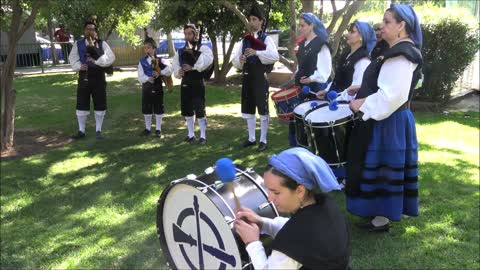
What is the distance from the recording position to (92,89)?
7641 millimetres

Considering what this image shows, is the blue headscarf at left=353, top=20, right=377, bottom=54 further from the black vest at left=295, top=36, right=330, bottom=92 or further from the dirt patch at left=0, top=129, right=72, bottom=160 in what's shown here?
the dirt patch at left=0, top=129, right=72, bottom=160

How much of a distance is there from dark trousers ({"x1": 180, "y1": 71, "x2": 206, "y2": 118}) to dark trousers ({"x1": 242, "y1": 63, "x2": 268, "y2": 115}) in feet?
2.37

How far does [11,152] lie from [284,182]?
5901 mm

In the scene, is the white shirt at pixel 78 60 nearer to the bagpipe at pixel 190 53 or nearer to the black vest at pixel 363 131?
the bagpipe at pixel 190 53

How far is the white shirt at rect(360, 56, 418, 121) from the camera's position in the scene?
3.53 metres

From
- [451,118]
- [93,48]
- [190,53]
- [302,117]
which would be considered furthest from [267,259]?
[451,118]

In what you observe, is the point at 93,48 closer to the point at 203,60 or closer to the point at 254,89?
the point at 203,60

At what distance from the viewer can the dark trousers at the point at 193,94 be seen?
7188 mm

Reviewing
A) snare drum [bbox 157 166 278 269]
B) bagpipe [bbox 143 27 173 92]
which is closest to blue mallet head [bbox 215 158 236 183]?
snare drum [bbox 157 166 278 269]

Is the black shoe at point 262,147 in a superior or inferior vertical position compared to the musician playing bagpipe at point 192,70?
inferior

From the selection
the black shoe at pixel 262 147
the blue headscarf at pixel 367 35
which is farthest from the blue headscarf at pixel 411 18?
the black shoe at pixel 262 147

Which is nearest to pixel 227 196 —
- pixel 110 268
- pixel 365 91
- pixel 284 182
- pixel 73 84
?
pixel 284 182

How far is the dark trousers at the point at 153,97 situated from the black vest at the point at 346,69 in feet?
11.8

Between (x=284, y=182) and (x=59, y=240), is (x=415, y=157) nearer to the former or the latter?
(x=284, y=182)
